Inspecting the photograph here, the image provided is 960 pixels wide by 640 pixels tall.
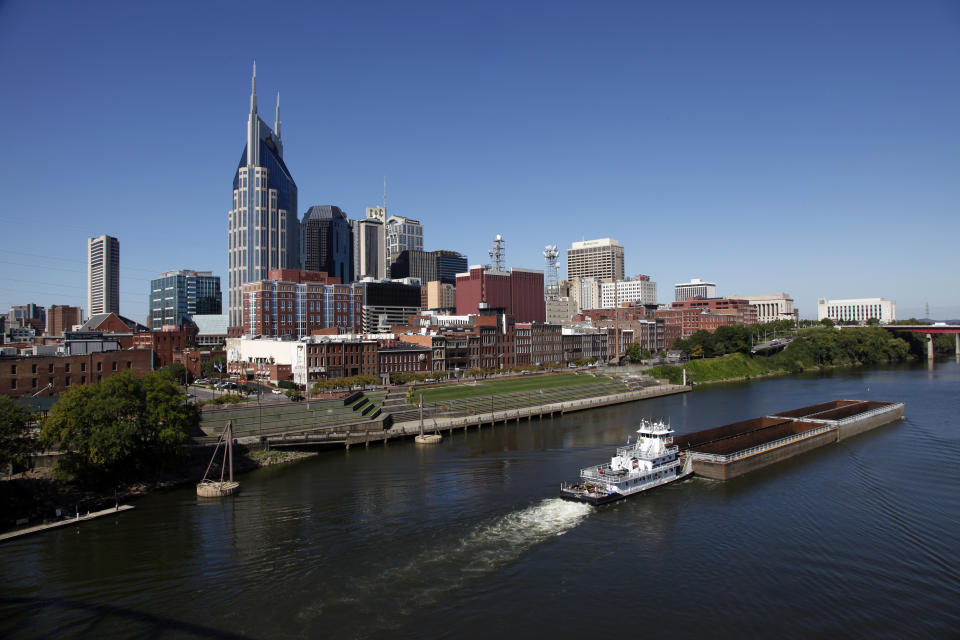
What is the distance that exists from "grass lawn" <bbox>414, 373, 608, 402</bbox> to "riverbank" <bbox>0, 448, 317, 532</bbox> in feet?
126

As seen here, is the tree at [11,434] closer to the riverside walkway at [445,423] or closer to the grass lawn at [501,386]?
the riverside walkway at [445,423]

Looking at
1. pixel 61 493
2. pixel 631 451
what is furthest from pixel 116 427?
pixel 631 451

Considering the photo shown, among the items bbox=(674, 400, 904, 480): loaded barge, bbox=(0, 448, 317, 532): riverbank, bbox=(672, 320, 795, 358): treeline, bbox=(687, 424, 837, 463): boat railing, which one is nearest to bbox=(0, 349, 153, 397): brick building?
bbox=(0, 448, 317, 532): riverbank

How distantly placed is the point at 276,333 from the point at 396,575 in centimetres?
13214

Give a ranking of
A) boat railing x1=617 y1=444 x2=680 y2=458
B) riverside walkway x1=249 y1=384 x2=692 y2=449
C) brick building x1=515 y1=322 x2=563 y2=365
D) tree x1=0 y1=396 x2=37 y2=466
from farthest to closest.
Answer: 1. brick building x1=515 y1=322 x2=563 y2=365
2. riverside walkway x1=249 y1=384 x2=692 y2=449
3. boat railing x1=617 y1=444 x2=680 y2=458
4. tree x1=0 y1=396 x2=37 y2=466

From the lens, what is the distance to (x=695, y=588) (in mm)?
30109

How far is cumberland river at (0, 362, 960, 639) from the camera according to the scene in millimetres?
26922

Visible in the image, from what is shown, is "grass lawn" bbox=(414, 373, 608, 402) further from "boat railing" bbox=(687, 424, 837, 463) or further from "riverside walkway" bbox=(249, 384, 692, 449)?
"boat railing" bbox=(687, 424, 837, 463)

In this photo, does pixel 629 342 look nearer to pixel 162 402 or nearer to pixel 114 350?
pixel 114 350

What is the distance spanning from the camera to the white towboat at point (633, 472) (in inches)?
1676

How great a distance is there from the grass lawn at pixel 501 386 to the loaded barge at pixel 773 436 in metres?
37.5

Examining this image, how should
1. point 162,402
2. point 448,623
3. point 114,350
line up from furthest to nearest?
point 114,350, point 162,402, point 448,623

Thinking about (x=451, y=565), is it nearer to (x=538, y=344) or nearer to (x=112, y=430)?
(x=112, y=430)

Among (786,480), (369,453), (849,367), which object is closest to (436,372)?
(369,453)
